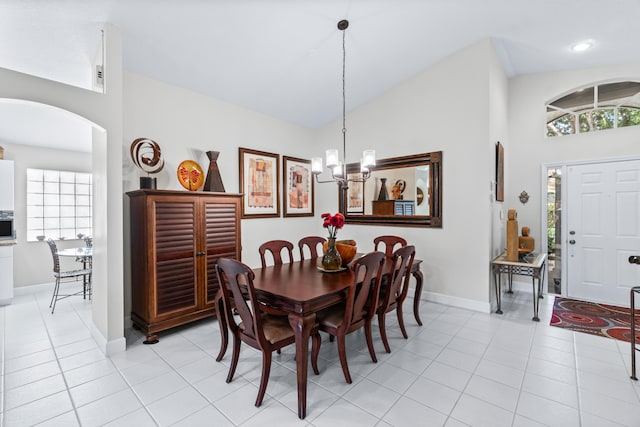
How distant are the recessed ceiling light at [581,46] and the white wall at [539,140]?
0.68 metres

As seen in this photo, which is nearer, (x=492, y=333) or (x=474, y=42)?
(x=492, y=333)

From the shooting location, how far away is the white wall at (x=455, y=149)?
3727 millimetres

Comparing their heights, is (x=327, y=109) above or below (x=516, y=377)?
above

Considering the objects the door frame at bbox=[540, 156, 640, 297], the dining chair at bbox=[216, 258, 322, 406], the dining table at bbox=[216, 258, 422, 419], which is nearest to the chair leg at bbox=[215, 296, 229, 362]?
the dining table at bbox=[216, 258, 422, 419]

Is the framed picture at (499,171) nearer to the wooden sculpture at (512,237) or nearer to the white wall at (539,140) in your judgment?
the wooden sculpture at (512,237)

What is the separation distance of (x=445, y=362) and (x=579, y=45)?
160 inches

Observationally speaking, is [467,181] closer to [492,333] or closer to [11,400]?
[492,333]

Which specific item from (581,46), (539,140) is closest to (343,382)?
(539,140)

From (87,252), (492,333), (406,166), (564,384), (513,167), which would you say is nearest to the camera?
(564,384)

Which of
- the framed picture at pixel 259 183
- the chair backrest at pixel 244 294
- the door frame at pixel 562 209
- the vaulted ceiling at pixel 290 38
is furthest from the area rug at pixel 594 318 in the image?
the framed picture at pixel 259 183

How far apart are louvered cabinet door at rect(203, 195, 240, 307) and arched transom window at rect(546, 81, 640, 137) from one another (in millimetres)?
4766

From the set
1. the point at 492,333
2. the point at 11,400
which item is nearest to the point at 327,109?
the point at 492,333

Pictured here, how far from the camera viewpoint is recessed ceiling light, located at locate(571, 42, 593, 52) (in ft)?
11.6

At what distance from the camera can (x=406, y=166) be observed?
4.42 m
